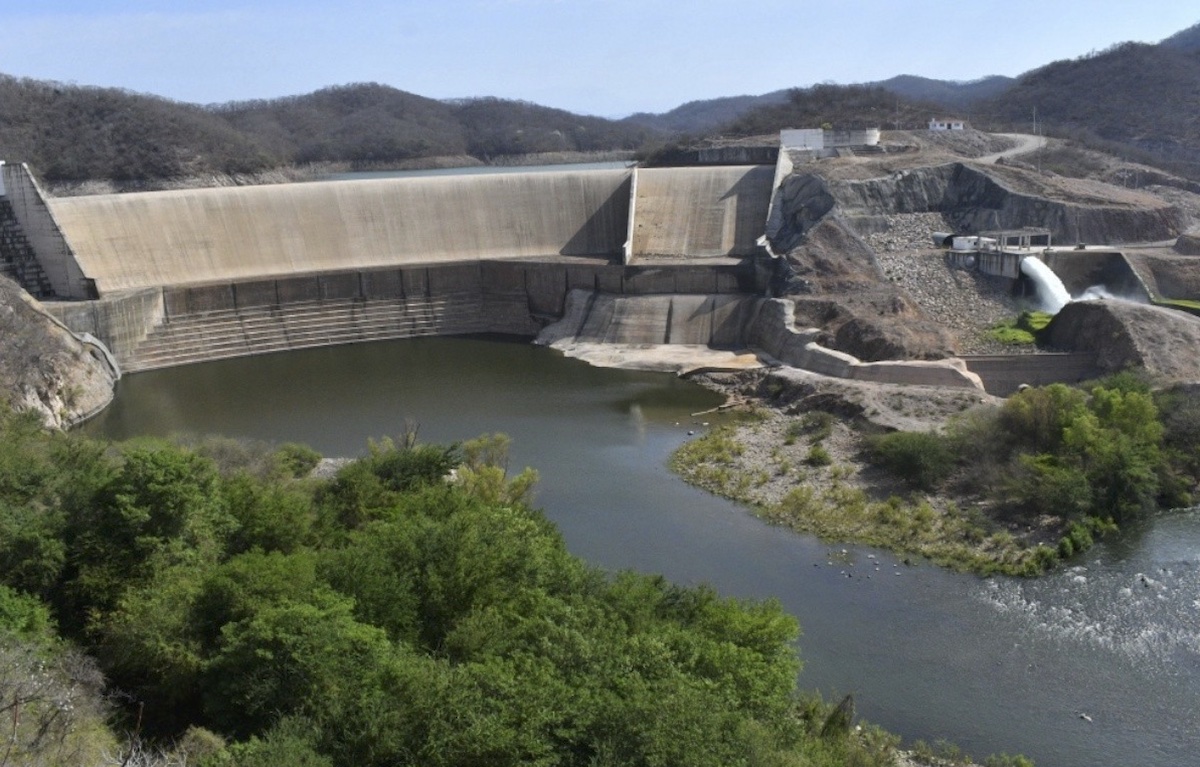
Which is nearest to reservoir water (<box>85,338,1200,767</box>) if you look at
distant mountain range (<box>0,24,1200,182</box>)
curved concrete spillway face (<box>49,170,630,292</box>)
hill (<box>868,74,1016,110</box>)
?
curved concrete spillway face (<box>49,170,630,292</box>)

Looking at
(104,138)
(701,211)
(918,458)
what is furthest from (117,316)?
(104,138)

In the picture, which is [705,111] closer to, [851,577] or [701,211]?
[701,211]

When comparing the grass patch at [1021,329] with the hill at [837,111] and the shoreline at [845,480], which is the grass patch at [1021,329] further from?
the hill at [837,111]

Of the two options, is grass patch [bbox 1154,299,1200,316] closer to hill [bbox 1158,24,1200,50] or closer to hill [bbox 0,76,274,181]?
hill [bbox 0,76,274,181]

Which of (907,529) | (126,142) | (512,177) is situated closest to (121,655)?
(907,529)

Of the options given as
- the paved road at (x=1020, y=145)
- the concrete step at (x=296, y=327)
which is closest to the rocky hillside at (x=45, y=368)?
the concrete step at (x=296, y=327)
